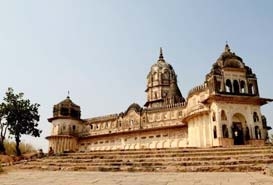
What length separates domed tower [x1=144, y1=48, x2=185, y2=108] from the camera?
155 ft

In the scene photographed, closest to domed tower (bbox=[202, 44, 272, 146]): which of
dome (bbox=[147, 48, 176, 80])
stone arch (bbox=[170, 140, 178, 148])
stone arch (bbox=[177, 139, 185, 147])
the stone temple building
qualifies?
the stone temple building

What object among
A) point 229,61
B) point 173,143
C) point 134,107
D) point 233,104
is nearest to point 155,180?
point 233,104

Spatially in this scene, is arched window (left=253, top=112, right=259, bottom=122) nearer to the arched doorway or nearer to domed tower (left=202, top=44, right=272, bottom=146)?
domed tower (left=202, top=44, right=272, bottom=146)

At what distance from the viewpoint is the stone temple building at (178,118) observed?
2470cm

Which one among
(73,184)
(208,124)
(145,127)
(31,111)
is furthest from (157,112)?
(73,184)

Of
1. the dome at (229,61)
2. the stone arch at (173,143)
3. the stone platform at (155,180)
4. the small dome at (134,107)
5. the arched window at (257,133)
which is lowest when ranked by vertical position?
Answer: the stone platform at (155,180)

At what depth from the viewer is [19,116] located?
3891cm

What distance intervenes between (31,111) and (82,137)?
8.57 m

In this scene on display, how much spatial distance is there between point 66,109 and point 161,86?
16.6 metres

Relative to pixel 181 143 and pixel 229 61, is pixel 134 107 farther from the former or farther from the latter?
pixel 229 61

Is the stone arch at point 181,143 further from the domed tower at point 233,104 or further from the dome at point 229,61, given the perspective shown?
the dome at point 229,61

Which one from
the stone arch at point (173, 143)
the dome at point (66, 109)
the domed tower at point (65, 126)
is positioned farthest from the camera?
the dome at point (66, 109)

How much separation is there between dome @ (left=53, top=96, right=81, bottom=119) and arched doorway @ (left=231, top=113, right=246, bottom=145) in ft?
87.8

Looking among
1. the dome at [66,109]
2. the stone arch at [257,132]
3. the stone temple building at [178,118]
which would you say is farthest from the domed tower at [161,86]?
the stone arch at [257,132]
